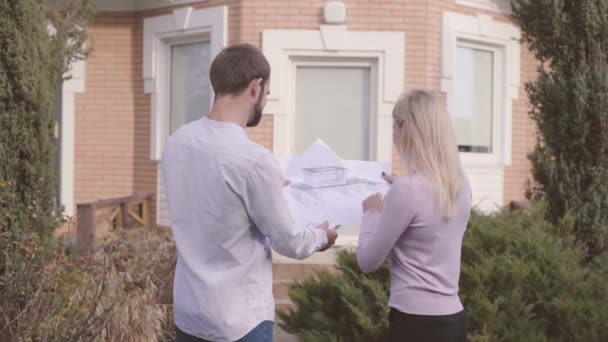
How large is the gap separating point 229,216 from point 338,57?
7621mm

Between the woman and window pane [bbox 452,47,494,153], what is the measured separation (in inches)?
322

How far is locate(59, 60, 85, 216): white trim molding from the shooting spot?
36.8 feet

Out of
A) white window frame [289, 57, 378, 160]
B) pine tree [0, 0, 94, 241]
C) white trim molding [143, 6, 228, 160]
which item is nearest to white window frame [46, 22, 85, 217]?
white trim molding [143, 6, 228, 160]

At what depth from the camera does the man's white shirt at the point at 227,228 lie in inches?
100

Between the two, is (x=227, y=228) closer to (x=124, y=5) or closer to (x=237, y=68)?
(x=237, y=68)

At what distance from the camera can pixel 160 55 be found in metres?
11.0

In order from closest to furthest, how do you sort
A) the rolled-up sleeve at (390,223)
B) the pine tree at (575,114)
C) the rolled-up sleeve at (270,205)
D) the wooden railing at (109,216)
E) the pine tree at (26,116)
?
the rolled-up sleeve at (270,205) < the rolled-up sleeve at (390,223) < the pine tree at (575,114) < the pine tree at (26,116) < the wooden railing at (109,216)

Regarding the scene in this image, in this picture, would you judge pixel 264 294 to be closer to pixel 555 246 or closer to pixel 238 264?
pixel 238 264

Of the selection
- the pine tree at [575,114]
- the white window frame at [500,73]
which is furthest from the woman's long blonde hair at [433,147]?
the white window frame at [500,73]

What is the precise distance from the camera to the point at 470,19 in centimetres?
1057

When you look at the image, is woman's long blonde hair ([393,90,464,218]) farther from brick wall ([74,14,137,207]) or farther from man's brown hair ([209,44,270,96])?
brick wall ([74,14,137,207])

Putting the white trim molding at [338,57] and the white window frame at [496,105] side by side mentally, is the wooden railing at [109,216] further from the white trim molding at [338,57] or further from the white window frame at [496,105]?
the white window frame at [496,105]

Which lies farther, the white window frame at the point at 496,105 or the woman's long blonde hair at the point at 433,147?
the white window frame at the point at 496,105

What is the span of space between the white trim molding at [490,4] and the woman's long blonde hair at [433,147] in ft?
26.1
